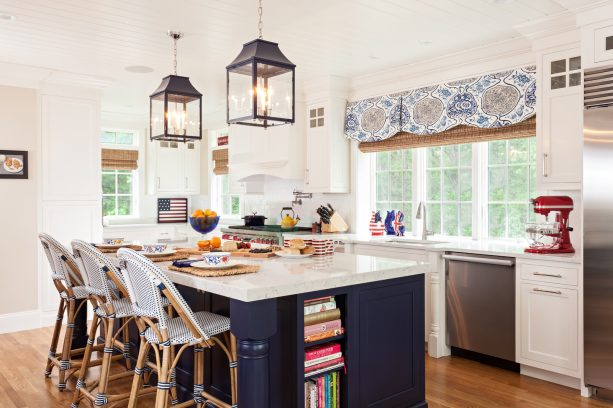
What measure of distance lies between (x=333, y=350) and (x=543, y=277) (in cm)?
189

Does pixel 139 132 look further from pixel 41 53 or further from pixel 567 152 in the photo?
pixel 567 152

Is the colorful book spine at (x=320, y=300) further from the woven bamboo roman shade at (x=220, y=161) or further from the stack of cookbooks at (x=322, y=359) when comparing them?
the woven bamboo roman shade at (x=220, y=161)

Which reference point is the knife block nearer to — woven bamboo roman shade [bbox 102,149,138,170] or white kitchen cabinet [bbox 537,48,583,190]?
white kitchen cabinet [bbox 537,48,583,190]

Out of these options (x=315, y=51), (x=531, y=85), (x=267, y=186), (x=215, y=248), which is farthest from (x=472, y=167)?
(x=267, y=186)

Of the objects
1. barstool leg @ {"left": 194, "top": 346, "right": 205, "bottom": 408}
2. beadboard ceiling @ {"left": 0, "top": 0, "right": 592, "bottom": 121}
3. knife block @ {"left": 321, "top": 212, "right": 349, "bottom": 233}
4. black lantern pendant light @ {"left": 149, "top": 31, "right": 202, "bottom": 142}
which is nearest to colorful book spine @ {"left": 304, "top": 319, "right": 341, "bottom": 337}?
barstool leg @ {"left": 194, "top": 346, "right": 205, "bottom": 408}

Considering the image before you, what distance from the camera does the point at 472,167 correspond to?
189 inches

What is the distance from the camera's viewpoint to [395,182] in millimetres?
5551

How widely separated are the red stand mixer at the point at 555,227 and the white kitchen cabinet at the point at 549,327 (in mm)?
274

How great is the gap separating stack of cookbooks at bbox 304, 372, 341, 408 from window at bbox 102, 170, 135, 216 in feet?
20.3

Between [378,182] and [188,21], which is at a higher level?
[188,21]

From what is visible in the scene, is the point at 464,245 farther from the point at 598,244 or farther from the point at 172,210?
the point at 172,210

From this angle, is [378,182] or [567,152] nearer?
[567,152]

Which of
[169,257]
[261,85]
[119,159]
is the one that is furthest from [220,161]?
[261,85]

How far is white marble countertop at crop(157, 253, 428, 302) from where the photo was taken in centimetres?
226
